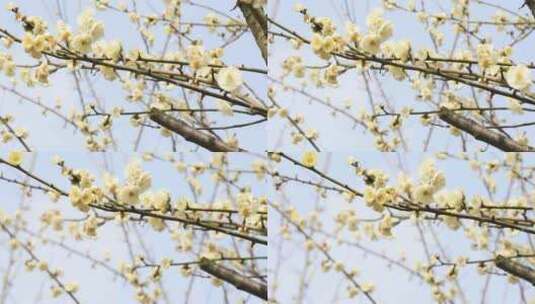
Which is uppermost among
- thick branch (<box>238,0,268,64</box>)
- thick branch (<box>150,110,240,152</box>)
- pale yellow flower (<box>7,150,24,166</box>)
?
thick branch (<box>238,0,268,64</box>)

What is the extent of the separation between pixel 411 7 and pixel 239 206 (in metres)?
0.56

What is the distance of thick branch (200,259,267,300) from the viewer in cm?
164

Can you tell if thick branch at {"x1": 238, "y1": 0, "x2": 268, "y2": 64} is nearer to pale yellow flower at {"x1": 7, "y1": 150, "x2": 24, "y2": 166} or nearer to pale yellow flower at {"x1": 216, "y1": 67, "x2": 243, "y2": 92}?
pale yellow flower at {"x1": 216, "y1": 67, "x2": 243, "y2": 92}

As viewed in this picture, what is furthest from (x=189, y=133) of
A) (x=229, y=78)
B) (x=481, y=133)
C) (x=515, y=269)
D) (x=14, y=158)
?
(x=515, y=269)

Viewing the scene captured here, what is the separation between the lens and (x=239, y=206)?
165 centimetres

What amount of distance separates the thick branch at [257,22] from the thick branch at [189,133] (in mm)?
207

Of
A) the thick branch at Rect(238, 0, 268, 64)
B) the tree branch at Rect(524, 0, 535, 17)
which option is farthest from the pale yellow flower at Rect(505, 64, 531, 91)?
the thick branch at Rect(238, 0, 268, 64)

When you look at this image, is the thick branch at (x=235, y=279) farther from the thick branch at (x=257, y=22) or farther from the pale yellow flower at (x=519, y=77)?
the pale yellow flower at (x=519, y=77)

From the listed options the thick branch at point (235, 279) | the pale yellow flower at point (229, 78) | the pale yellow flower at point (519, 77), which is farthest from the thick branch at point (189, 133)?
the pale yellow flower at point (519, 77)

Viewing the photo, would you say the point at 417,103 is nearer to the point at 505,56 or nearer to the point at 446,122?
the point at 446,122

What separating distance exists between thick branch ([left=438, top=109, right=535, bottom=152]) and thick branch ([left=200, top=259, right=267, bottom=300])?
52 cm

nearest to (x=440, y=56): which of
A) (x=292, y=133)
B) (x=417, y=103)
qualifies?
(x=417, y=103)

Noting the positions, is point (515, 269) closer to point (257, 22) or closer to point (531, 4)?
point (531, 4)

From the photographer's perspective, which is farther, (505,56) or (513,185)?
(513,185)
